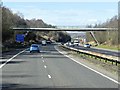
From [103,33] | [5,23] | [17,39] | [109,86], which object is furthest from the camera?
[103,33]

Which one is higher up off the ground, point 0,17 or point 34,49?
point 0,17

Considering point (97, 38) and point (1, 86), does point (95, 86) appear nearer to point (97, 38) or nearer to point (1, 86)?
point (1, 86)

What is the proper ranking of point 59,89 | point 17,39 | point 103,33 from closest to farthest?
1. point 59,89
2. point 17,39
3. point 103,33

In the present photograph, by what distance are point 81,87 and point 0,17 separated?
64.9 metres

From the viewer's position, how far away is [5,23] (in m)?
87.6

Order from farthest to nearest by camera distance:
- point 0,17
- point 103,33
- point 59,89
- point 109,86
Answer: point 103,33 < point 0,17 < point 109,86 < point 59,89

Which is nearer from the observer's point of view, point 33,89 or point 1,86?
point 33,89

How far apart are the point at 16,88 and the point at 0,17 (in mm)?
64931

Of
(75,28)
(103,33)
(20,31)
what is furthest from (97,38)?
(20,31)

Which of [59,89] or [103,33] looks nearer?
[59,89]

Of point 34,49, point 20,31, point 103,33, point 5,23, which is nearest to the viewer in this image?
point 34,49

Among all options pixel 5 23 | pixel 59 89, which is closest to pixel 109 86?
pixel 59 89

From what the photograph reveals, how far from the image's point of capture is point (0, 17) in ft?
266

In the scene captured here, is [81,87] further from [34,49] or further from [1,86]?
[34,49]
